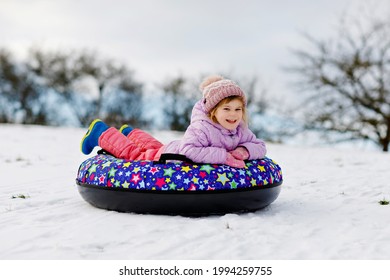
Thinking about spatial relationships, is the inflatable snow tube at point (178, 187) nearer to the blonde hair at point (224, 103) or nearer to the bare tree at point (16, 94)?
the blonde hair at point (224, 103)

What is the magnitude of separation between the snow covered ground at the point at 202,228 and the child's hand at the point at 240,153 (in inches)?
20.1

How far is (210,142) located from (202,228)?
0.85 m

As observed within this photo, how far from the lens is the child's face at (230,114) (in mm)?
4305

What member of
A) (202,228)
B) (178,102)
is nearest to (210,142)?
(202,228)

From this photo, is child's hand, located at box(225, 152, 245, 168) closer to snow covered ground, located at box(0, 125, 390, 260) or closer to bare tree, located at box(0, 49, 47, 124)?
snow covered ground, located at box(0, 125, 390, 260)

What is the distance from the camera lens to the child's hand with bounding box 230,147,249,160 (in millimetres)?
4363

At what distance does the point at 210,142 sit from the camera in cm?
429

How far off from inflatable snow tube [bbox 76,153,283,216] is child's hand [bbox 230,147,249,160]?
0.29 ft

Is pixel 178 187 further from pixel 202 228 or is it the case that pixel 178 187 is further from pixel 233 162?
pixel 233 162

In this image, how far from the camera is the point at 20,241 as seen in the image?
344cm

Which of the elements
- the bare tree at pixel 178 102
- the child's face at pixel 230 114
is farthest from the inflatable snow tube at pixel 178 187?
the bare tree at pixel 178 102
